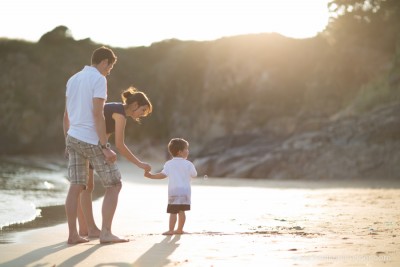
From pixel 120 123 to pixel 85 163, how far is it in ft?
1.68

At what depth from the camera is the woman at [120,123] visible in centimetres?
642

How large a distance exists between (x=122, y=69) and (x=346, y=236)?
40.2 m

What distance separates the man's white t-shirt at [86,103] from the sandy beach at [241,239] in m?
1.02

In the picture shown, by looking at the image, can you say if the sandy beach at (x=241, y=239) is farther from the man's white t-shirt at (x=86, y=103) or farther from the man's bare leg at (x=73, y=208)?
the man's white t-shirt at (x=86, y=103)

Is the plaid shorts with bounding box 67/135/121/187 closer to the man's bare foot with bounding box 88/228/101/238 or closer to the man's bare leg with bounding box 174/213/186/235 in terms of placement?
the man's bare foot with bounding box 88/228/101/238

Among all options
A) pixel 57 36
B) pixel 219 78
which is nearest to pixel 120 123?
pixel 219 78

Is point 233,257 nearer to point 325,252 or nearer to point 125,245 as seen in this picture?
point 325,252

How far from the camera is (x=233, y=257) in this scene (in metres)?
5.02

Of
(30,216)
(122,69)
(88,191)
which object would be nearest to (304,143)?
(30,216)

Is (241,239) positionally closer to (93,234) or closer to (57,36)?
(93,234)

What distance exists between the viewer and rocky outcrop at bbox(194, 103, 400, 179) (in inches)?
767

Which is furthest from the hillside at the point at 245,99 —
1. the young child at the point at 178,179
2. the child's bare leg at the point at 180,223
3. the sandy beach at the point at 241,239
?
the child's bare leg at the point at 180,223

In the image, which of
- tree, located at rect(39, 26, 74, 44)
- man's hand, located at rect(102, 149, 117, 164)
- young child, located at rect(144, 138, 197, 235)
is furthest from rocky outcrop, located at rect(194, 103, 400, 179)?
tree, located at rect(39, 26, 74, 44)

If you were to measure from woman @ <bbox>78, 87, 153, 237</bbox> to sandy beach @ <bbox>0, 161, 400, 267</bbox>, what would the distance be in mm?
375
